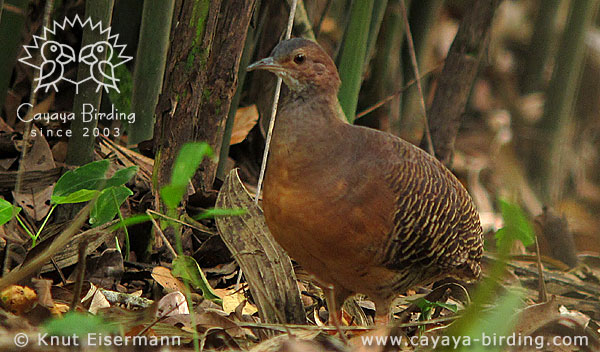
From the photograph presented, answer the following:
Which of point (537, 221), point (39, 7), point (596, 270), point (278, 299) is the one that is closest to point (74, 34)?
point (39, 7)

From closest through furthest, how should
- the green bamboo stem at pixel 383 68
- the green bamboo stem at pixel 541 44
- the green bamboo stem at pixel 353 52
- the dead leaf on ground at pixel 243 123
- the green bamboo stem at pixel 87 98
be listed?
the green bamboo stem at pixel 87 98, the green bamboo stem at pixel 353 52, the dead leaf on ground at pixel 243 123, the green bamboo stem at pixel 383 68, the green bamboo stem at pixel 541 44

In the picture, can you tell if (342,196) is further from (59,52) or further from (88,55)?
(59,52)

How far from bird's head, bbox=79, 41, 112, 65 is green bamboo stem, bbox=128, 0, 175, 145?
0.66ft

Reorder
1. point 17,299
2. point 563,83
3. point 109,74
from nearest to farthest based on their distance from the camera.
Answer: point 17,299 < point 109,74 < point 563,83

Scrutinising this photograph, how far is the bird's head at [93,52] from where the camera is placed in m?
2.46

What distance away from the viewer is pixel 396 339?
1.98m

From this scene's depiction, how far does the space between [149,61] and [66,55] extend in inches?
18.0

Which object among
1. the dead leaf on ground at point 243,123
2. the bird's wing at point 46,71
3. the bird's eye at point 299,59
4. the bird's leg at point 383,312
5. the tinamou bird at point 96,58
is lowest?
the bird's leg at point 383,312

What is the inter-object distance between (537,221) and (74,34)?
2.31 meters

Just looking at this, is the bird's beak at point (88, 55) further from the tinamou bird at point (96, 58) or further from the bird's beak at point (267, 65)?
the bird's beak at point (267, 65)

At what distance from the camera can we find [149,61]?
2.68m

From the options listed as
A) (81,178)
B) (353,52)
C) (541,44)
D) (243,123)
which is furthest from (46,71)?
(541,44)

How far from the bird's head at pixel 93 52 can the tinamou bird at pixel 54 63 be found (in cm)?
39

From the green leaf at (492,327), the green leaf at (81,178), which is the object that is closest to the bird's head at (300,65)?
the green leaf at (81,178)
